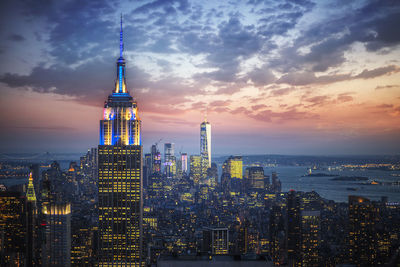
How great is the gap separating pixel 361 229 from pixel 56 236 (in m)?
13.7

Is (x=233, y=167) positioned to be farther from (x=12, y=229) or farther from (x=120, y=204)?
(x=12, y=229)

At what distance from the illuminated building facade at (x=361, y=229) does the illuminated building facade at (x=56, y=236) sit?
1253 centimetres

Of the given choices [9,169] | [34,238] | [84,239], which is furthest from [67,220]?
[9,169]

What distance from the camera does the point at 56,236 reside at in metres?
16.4

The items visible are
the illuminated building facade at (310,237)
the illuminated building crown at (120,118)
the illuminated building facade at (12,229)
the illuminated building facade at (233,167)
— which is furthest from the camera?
the illuminated building facade at (233,167)

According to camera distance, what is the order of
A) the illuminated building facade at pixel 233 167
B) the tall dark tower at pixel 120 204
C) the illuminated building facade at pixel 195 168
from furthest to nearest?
the illuminated building facade at pixel 195 168 < the illuminated building facade at pixel 233 167 < the tall dark tower at pixel 120 204

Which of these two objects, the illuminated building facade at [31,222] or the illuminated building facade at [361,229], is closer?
the illuminated building facade at [361,229]

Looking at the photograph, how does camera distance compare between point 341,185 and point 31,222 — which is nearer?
point 341,185

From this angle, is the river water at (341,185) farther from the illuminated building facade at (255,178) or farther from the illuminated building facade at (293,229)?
the illuminated building facade at (255,178)

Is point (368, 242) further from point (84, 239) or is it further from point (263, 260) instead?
point (84, 239)

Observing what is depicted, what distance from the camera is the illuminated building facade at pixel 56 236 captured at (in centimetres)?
1612

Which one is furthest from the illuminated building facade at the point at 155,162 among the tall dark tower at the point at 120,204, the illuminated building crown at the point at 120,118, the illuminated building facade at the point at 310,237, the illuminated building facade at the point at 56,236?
the illuminated building facade at the point at 56,236

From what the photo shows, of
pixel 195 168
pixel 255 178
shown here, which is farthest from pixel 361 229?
pixel 195 168

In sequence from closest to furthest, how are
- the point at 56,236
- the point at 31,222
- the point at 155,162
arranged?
the point at 56,236, the point at 31,222, the point at 155,162
